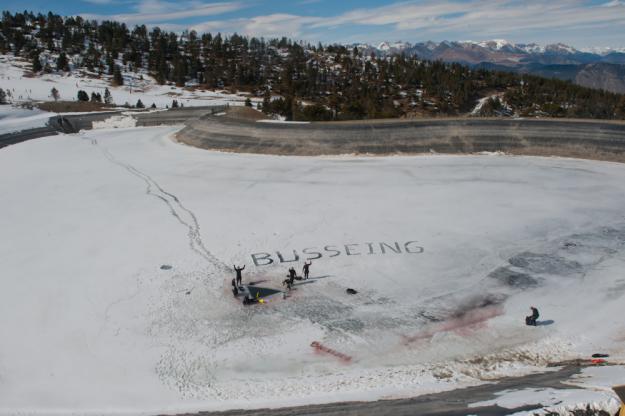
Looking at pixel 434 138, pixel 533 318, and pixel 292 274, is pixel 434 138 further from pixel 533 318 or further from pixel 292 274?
pixel 533 318

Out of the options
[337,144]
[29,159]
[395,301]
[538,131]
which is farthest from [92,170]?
[538,131]

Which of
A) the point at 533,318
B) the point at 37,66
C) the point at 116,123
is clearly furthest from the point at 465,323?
the point at 37,66

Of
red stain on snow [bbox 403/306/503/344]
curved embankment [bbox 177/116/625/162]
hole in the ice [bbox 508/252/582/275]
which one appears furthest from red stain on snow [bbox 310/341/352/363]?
curved embankment [bbox 177/116/625/162]

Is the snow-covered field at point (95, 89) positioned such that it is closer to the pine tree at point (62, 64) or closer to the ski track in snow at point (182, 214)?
the pine tree at point (62, 64)

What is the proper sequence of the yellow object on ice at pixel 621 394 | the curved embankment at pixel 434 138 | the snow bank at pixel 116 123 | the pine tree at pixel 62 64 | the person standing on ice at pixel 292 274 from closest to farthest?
the yellow object on ice at pixel 621 394
the person standing on ice at pixel 292 274
the curved embankment at pixel 434 138
the snow bank at pixel 116 123
the pine tree at pixel 62 64

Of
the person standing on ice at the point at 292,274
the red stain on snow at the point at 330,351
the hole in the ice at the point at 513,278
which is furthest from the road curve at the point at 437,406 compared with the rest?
the person standing on ice at the point at 292,274
